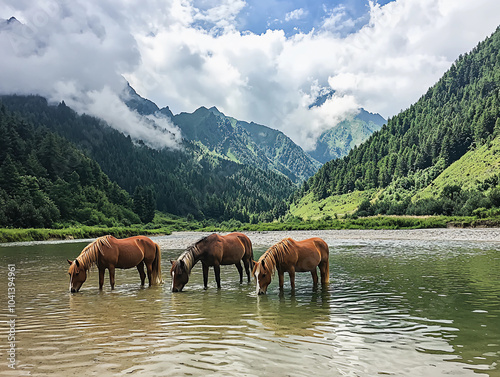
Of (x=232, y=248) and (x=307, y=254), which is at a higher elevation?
(x=232, y=248)

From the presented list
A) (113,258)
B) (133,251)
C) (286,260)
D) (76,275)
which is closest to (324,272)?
(286,260)

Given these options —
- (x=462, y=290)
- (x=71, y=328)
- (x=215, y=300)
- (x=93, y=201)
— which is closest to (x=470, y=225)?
(x=462, y=290)

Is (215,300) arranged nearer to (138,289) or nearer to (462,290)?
(138,289)

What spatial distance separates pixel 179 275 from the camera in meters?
17.7

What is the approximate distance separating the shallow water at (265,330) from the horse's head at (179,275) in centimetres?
54

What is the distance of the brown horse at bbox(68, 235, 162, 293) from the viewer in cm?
1773

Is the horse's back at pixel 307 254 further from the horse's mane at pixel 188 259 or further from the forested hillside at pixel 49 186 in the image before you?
the forested hillside at pixel 49 186

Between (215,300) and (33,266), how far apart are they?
834 inches

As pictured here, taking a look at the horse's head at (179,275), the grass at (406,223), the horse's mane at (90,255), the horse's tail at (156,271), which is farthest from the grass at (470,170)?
the horse's mane at (90,255)

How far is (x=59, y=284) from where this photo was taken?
2012 cm

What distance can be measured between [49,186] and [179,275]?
141949 millimetres

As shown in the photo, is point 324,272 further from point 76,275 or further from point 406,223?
point 406,223

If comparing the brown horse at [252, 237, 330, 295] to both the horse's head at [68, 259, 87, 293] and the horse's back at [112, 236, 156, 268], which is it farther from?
the horse's head at [68, 259, 87, 293]

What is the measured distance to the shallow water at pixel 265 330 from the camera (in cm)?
738
